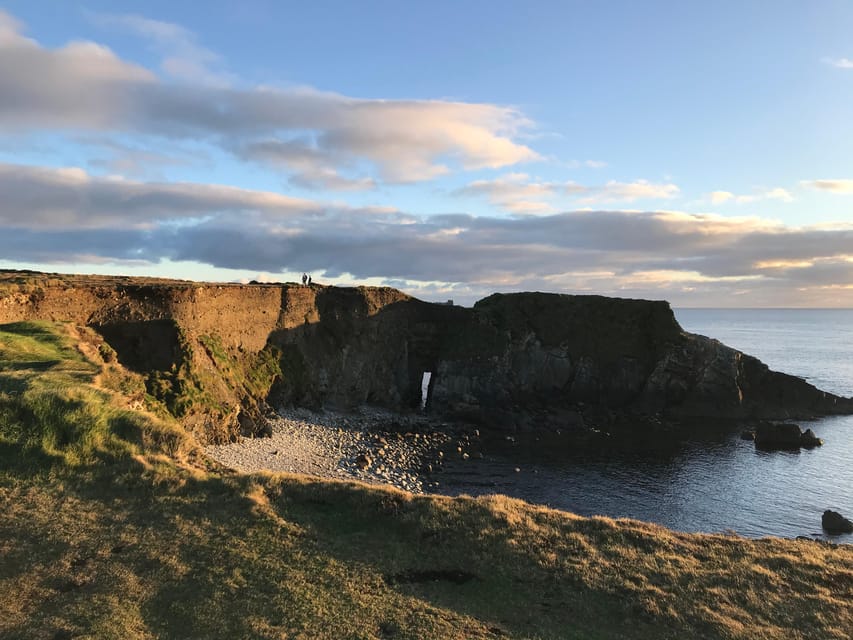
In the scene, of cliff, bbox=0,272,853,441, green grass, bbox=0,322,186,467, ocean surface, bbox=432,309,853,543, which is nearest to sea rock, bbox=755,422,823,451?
ocean surface, bbox=432,309,853,543

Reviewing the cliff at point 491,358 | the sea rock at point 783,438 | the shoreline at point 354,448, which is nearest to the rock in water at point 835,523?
the sea rock at point 783,438

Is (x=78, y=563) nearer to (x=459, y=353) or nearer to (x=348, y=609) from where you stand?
(x=348, y=609)

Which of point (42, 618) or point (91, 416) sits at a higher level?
point (91, 416)

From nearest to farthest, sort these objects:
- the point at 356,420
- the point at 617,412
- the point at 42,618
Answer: the point at 42,618, the point at 356,420, the point at 617,412

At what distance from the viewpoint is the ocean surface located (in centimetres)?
3781

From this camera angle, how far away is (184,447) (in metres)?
22.8

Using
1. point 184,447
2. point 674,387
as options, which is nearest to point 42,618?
point 184,447

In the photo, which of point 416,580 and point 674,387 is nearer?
point 416,580

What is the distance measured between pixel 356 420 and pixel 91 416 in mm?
38081

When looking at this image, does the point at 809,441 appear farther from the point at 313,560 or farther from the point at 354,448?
the point at 313,560

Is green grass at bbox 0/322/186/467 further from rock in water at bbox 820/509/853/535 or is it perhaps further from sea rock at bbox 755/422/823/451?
sea rock at bbox 755/422/823/451

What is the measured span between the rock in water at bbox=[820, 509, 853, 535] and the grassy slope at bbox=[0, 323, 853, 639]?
1646 cm

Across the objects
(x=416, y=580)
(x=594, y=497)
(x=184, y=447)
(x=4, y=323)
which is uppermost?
(x=4, y=323)

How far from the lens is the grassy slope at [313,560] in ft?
43.2
